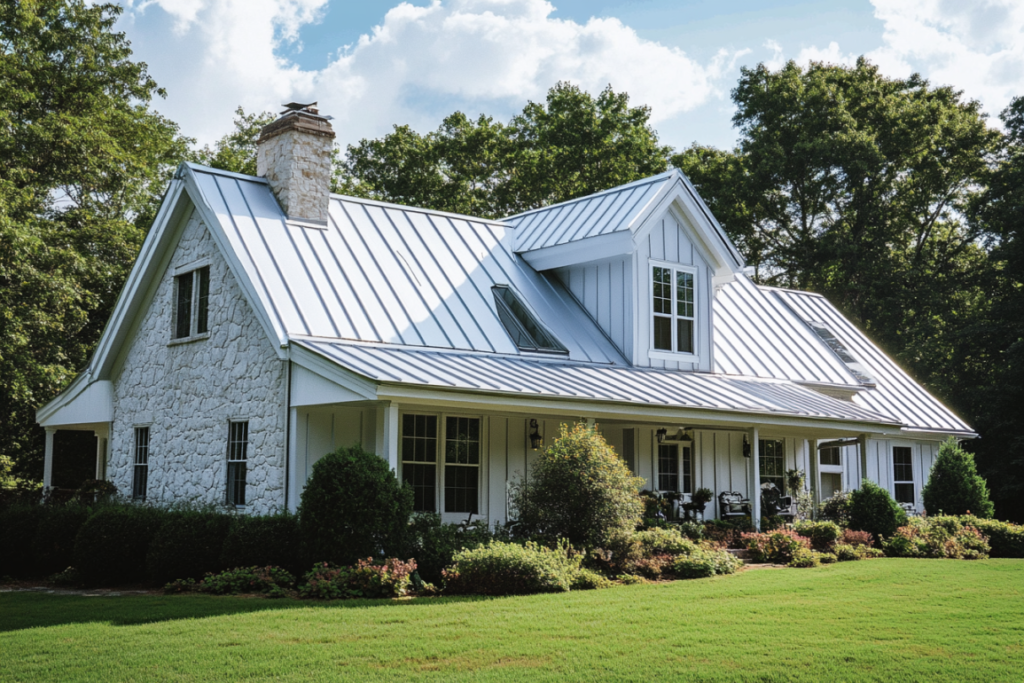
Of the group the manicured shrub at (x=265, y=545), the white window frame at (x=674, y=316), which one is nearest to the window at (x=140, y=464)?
the manicured shrub at (x=265, y=545)

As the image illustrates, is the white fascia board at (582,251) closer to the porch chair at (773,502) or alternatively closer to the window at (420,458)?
the porch chair at (773,502)

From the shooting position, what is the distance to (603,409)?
47.6ft

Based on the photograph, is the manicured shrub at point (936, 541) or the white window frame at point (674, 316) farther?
the white window frame at point (674, 316)

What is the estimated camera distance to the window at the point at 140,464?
18031 mm

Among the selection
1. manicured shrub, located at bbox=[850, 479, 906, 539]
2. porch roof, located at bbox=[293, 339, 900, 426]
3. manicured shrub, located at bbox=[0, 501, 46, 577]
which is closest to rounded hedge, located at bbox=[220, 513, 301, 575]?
porch roof, located at bbox=[293, 339, 900, 426]

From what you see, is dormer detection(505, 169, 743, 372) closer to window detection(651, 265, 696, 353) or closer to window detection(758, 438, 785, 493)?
window detection(651, 265, 696, 353)

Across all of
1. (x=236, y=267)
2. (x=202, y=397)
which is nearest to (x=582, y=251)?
(x=236, y=267)

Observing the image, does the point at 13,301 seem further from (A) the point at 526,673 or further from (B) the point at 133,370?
(A) the point at 526,673

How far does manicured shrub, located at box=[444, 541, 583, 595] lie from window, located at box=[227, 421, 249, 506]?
16.4 feet

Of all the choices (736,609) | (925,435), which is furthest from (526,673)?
(925,435)

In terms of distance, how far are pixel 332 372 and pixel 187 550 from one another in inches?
118

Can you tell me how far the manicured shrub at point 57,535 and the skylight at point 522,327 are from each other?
25.1 ft

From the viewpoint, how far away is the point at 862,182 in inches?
1454

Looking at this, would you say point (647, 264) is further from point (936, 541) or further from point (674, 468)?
point (936, 541)
